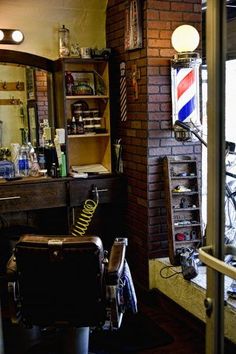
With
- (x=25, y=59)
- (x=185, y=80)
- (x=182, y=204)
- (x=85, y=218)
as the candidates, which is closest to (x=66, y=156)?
(x=85, y=218)

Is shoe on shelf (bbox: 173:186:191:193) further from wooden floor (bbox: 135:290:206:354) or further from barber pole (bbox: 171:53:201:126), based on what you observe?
wooden floor (bbox: 135:290:206:354)

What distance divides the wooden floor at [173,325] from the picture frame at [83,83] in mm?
1801

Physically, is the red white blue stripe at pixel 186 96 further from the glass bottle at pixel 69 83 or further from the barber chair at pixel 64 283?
the barber chair at pixel 64 283

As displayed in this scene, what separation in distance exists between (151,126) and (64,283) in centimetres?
160

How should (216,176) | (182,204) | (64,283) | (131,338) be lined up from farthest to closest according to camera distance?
(182,204) < (131,338) < (64,283) < (216,176)

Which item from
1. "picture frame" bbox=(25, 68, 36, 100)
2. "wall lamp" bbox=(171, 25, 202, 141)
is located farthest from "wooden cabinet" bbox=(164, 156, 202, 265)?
"picture frame" bbox=(25, 68, 36, 100)

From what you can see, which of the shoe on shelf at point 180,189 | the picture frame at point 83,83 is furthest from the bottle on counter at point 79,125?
the shoe on shelf at point 180,189

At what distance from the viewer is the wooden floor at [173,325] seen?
9.26 ft

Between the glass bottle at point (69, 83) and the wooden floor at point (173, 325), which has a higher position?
the glass bottle at point (69, 83)

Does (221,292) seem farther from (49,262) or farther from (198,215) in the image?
(198,215)

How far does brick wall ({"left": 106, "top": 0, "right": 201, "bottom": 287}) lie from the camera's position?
3377mm

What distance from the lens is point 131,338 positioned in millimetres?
2975

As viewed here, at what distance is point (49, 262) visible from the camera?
2.20 m

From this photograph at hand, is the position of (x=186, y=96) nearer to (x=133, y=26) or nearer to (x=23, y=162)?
(x=133, y=26)
